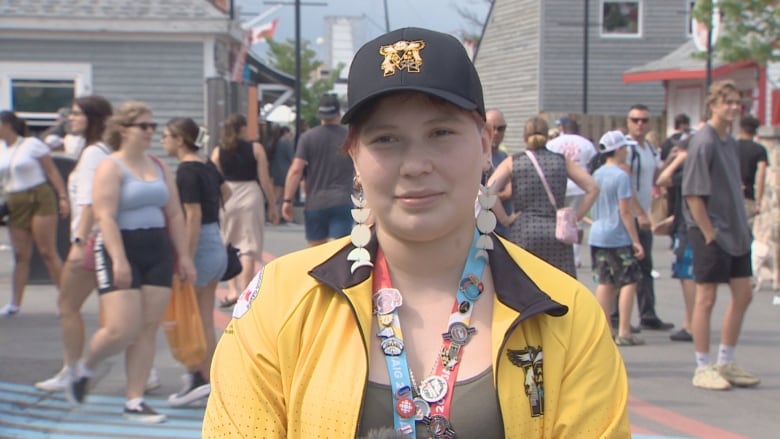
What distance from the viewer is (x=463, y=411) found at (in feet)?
6.82

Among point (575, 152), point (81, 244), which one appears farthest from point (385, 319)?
point (575, 152)

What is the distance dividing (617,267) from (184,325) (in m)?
3.64

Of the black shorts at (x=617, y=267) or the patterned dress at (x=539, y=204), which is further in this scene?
the black shorts at (x=617, y=267)

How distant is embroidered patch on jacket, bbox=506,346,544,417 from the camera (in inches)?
82.4

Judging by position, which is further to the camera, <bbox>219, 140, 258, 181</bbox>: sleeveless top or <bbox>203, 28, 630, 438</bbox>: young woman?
<bbox>219, 140, 258, 181</bbox>: sleeveless top

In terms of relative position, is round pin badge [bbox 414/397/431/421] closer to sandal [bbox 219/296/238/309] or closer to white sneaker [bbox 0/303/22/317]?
sandal [bbox 219/296/238/309]

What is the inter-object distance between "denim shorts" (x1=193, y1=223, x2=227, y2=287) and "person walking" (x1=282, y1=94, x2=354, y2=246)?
2269mm

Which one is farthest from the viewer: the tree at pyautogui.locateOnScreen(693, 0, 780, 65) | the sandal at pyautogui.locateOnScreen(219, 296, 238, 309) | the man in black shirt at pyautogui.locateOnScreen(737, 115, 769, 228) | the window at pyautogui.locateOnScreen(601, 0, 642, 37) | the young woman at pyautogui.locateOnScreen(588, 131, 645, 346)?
→ the window at pyautogui.locateOnScreen(601, 0, 642, 37)

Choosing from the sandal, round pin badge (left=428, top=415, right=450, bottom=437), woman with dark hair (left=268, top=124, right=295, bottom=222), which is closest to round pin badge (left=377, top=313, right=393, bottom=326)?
round pin badge (left=428, top=415, right=450, bottom=437)

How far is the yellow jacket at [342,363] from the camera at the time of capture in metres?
2.07

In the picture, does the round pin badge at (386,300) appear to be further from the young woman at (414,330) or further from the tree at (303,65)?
the tree at (303,65)

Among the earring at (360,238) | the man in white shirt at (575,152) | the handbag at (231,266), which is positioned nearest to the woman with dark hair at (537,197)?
the handbag at (231,266)

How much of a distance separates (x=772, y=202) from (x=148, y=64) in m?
12.8

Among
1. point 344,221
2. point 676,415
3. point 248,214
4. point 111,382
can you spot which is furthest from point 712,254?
point 248,214
